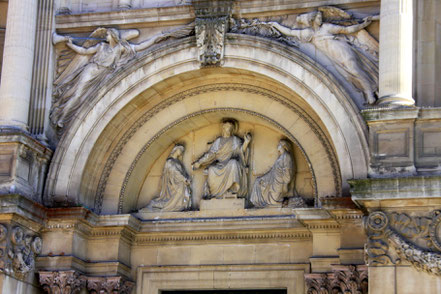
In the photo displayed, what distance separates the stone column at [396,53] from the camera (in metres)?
16.3

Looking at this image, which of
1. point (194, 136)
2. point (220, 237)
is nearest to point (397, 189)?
point (220, 237)

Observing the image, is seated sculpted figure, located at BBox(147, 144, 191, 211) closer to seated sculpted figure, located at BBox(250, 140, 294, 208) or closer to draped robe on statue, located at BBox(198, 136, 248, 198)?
draped robe on statue, located at BBox(198, 136, 248, 198)

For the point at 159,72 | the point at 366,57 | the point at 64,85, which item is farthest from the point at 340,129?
the point at 64,85

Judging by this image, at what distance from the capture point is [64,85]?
19.6m

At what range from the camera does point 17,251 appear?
58.0ft

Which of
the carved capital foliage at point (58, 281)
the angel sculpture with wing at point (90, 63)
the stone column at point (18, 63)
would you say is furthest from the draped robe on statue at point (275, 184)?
the stone column at point (18, 63)

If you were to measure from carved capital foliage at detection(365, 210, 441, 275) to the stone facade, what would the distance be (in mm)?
1175

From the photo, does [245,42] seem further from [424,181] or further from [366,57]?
[424,181]

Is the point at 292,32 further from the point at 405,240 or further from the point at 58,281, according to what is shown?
the point at 58,281

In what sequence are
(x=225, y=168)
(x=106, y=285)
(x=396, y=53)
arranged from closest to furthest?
(x=396, y=53) → (x=106, y=285) → (x=225, y=168)

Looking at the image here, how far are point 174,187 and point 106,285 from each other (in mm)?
2459

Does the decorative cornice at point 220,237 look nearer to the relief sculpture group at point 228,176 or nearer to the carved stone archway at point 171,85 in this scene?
the relief sculpture group at point 228,176

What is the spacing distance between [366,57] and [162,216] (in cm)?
522

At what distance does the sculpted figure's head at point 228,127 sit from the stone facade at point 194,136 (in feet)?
0.10
